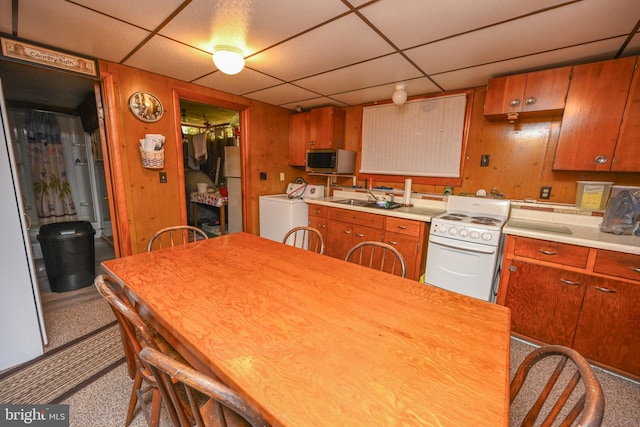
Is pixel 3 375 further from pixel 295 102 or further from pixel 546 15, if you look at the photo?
pixel 546 15

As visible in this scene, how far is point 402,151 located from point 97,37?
2929 millimetres

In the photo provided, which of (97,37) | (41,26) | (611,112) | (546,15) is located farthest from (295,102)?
(611,112)

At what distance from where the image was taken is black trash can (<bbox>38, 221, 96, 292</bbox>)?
2.51 meters

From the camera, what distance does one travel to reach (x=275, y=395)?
0.63m

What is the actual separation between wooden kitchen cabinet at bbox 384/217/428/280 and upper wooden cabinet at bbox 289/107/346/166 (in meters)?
1.50

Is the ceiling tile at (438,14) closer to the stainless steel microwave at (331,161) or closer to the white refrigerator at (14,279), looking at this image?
the stainless steel microwave at (331,161)

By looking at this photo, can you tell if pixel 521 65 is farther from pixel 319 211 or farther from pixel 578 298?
pixel 319 211

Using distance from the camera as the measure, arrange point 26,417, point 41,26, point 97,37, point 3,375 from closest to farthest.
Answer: point 26,417
point 3,375
point 41,26
point 97,37

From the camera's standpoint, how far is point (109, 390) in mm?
1480

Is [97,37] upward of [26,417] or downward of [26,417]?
upward

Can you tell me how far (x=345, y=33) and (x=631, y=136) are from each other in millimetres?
2103

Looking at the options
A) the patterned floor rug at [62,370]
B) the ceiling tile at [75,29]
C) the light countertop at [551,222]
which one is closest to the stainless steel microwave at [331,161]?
the light countertop at [551,222]

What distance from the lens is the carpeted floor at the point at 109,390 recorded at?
134 cm

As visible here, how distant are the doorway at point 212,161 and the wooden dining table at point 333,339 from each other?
9.42ft
